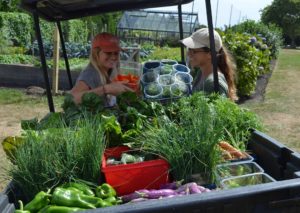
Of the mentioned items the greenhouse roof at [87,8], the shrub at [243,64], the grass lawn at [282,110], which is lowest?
the grass lawn at [282,110]

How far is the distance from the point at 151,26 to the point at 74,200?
2514cm

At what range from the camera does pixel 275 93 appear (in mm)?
12094

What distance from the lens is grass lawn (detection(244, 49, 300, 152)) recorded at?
7492 mm

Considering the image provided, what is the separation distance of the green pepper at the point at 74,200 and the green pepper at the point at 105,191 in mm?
70

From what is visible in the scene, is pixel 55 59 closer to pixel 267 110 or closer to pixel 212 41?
pixel 267 110

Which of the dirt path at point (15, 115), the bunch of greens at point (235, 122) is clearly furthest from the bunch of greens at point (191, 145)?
the dirt path at point (15, 115)

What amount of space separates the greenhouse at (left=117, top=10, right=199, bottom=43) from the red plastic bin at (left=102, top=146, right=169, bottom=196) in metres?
23.3

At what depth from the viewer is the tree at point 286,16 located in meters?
68.4

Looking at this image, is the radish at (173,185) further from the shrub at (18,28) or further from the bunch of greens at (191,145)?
the shrub at (18,28)

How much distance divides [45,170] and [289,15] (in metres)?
72.4

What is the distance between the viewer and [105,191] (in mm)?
2125

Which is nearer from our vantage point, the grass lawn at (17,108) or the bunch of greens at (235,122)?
the bunch of greens at (235,122)

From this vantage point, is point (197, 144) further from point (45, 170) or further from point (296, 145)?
point (296, 145)

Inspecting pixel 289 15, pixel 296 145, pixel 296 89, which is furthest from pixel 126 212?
pixel 289 15
